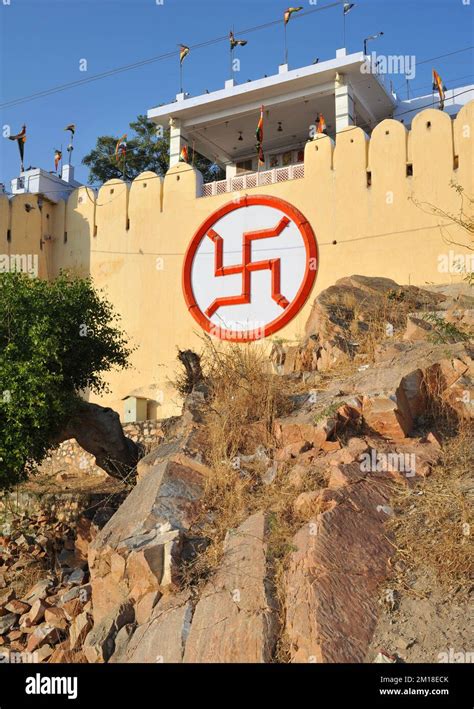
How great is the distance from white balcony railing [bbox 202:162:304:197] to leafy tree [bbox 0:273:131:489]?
692cm

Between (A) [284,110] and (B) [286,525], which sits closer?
(B) [286,525]

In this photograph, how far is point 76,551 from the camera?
11031 mm

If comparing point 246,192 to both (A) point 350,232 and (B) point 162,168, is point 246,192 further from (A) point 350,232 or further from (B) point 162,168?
(B) point 162,168

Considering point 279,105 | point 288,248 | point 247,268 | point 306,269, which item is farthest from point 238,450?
point 279,105

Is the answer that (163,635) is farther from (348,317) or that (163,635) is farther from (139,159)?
(139,159)

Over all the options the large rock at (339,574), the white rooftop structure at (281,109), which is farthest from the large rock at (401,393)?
the white rooftop structure at (281,109)

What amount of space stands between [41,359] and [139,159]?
64.8ft

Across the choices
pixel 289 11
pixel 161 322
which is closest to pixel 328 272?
pixel 161 322

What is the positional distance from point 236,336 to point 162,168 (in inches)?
498

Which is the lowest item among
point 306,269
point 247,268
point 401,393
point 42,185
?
point 401,393

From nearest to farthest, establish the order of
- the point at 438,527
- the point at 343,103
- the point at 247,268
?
the point at 438,527 → the point at 247,268 → the point at 343,103

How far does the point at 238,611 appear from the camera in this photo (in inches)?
212

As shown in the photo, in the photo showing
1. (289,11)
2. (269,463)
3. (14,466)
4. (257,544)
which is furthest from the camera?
(289,11)

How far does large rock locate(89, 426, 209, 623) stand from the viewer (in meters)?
6.23
